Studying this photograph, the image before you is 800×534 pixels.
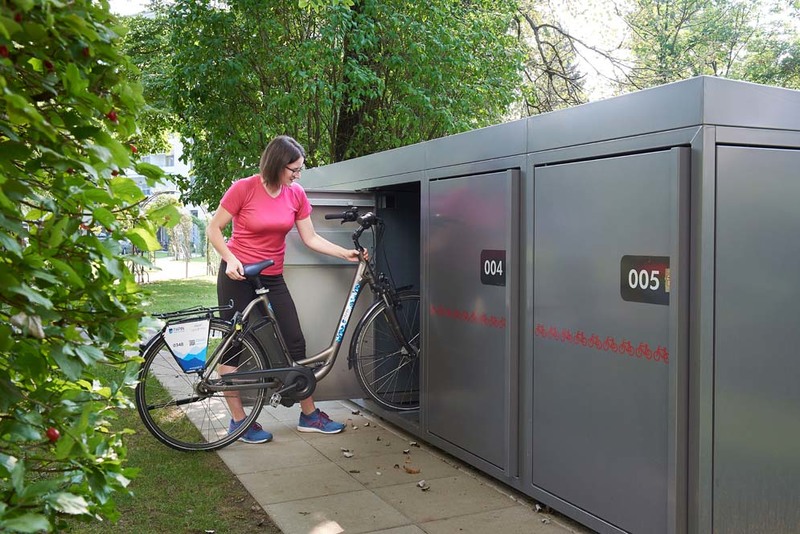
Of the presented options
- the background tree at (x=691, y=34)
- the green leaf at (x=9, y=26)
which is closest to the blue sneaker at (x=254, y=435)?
the green leaf at (x=9, y=26)

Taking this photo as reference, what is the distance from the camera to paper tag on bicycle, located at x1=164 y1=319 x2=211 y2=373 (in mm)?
Answer: 5066

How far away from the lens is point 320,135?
1169cm

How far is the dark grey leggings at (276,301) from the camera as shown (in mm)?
5520

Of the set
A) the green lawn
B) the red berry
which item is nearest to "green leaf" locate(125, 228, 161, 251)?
the red berry

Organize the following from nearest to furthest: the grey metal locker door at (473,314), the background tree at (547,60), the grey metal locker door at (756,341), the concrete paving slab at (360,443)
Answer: the grey metal locker door at (756,341), the grey metal locker door at (473,314), the concrete paving slab at (360,443), the background tree at (547,60)

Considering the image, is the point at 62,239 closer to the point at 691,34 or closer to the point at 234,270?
the point at 234,270

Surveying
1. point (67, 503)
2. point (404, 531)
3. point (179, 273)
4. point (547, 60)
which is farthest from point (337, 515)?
point (179, 273)

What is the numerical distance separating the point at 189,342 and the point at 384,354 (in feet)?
5.15

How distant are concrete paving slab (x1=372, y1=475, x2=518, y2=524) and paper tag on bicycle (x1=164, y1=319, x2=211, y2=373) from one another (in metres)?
1.39

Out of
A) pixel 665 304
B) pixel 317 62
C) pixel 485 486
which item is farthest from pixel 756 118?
pixel 317 62

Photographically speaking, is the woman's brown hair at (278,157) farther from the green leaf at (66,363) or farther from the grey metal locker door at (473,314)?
→ the green leaf at (66,363)

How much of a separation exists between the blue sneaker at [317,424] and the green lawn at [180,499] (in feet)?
2.55

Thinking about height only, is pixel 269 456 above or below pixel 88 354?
below

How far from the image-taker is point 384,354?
20.2ft
